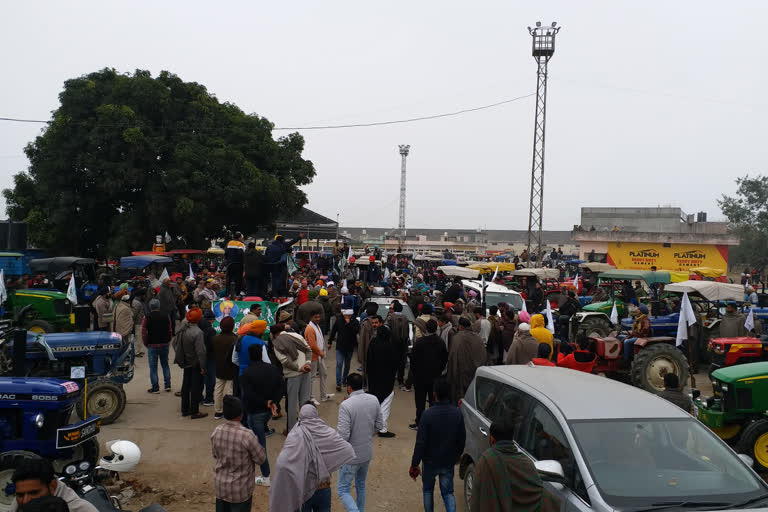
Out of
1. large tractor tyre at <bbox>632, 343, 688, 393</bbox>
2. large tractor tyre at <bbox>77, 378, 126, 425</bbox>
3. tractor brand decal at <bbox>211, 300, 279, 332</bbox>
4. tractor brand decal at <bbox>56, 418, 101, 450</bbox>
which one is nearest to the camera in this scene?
tractor brand decal at <bbox>56, 418, 101, 450</bbox>

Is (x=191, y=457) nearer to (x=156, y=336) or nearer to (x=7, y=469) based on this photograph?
(x=7, y=469)

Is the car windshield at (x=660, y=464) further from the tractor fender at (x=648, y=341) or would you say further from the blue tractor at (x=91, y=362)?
the blue tractor at (x=91, y=362)

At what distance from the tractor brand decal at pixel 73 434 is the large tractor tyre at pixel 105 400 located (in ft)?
8.33

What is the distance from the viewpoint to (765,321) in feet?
49.8

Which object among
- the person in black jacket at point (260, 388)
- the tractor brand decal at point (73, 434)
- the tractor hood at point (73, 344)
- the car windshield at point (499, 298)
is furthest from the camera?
the car windshield at point (499, 298)

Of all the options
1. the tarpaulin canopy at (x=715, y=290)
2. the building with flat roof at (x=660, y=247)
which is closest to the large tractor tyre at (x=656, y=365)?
the tarpaulin canopy at (x=715, y=290)

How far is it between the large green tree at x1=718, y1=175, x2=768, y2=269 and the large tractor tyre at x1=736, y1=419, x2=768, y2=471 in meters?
45.8

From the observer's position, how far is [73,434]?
20.5ft

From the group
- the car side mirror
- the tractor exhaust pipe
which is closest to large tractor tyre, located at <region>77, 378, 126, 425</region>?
the tractor exhaust pipe

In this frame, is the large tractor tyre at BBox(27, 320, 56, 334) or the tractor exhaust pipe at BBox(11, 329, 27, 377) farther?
the large tractor tyre at BBox(27, 320, 56, 334)

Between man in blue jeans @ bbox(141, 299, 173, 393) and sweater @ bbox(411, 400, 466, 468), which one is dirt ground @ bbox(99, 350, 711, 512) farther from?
sweater @ bbox(411, 400, 466, 468)

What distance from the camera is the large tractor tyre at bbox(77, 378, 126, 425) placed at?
28.8 feet

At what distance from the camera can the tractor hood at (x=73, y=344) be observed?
9031 millimetres

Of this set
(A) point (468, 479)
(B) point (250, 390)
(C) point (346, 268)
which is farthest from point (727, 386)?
(C) point (346, 268)
